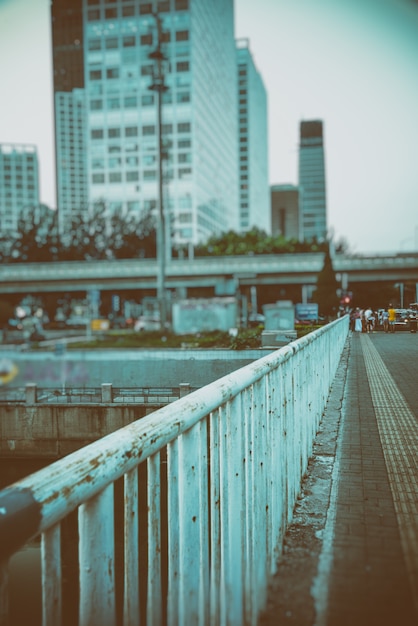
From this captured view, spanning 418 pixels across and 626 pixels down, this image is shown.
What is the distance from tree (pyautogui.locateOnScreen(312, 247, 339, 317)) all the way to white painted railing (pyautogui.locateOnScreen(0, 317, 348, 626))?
0.47 metres

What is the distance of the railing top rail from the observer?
1071 mm

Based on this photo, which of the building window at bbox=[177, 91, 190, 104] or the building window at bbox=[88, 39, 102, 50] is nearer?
the building window at bbox=[177, 91, 190, 104]

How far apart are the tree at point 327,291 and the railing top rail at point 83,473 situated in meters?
1.88

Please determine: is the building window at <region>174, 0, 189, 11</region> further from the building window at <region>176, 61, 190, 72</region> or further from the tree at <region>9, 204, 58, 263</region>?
the tree at <region>9, 204, 58, 263</region>

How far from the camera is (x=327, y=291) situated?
155 inches

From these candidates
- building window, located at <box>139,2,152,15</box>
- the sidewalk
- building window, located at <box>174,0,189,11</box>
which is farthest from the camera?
building window, located at <box>139,2,152,15</box>

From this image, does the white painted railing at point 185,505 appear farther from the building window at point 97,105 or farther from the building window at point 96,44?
the building window at point 96,44

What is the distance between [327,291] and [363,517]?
5.17 ft

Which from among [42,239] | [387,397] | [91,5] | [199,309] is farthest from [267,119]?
[387,397]

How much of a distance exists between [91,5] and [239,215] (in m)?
59.8

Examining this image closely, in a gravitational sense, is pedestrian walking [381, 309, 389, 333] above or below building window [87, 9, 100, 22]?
below

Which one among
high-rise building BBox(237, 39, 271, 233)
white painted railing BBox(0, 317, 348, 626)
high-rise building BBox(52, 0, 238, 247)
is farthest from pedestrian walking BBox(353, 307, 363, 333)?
high-rise building BBox(237, 39, 271, 233)

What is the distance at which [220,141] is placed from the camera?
11956 cm

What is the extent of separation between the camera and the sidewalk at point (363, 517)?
6.81 feet
